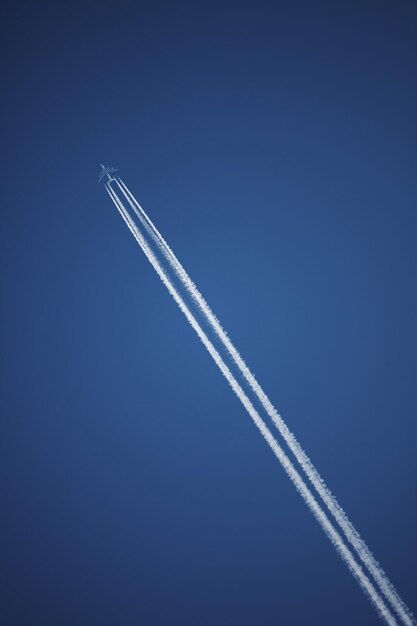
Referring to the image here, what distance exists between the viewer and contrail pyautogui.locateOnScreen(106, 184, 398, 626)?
1011 centimetres

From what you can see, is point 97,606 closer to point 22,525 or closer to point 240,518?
point 22,525

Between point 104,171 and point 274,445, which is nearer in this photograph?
point 274,445

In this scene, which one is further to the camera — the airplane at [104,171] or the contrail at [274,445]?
the airplane at [104,171]

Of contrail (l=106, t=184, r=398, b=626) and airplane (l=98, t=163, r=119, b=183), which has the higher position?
airplane (l=98, t=163, r=119, b=183)

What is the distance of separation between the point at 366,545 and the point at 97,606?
652 centimetres

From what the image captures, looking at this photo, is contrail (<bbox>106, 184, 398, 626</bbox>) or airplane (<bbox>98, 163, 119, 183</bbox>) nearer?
contrail (<bbox>106, 184, 398, 626</bbox>)

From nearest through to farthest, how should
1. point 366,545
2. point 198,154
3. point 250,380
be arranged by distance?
1. point 366,545
2. point 250,380
3. point 198,154

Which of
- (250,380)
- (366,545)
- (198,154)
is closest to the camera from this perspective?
(366,545)

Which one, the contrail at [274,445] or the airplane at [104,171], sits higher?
the airplane at [104,171]

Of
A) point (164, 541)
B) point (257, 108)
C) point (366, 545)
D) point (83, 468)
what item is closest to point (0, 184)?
point (257, 108)

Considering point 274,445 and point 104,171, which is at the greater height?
point 104,171

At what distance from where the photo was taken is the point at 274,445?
10.8 m

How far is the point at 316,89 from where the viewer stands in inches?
434

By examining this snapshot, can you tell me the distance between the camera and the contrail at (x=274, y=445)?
10109mm
